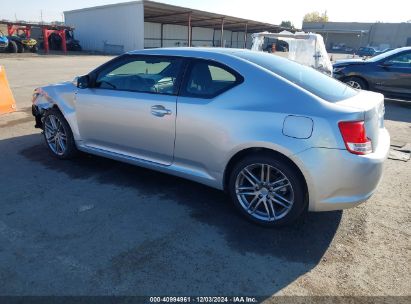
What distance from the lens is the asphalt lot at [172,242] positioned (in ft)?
8.23

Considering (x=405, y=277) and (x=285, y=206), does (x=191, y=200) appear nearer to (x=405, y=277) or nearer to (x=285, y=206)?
(x=285, y=206)

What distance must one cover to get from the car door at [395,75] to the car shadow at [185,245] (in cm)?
729

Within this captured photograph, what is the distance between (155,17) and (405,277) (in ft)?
125

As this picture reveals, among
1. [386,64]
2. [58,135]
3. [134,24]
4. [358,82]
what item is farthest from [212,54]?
[134,24]

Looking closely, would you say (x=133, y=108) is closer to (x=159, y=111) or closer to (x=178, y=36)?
(x=159, y=111)

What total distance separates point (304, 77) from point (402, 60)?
24.6 feet

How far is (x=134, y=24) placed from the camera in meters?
33.2

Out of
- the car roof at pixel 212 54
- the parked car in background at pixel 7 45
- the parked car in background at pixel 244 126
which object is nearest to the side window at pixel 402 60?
the parked car in background at pixel 244 126

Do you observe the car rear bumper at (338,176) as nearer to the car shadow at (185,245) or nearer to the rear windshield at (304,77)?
the car shadow at (185,245)

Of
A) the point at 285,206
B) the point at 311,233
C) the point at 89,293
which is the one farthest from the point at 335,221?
the point at 89,293

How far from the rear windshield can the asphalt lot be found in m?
1.25

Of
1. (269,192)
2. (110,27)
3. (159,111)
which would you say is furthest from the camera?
(110,27)

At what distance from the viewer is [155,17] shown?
121 ft

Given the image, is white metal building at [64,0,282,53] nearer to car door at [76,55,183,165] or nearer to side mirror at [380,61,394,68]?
side mirror at [380,61,394,68]
